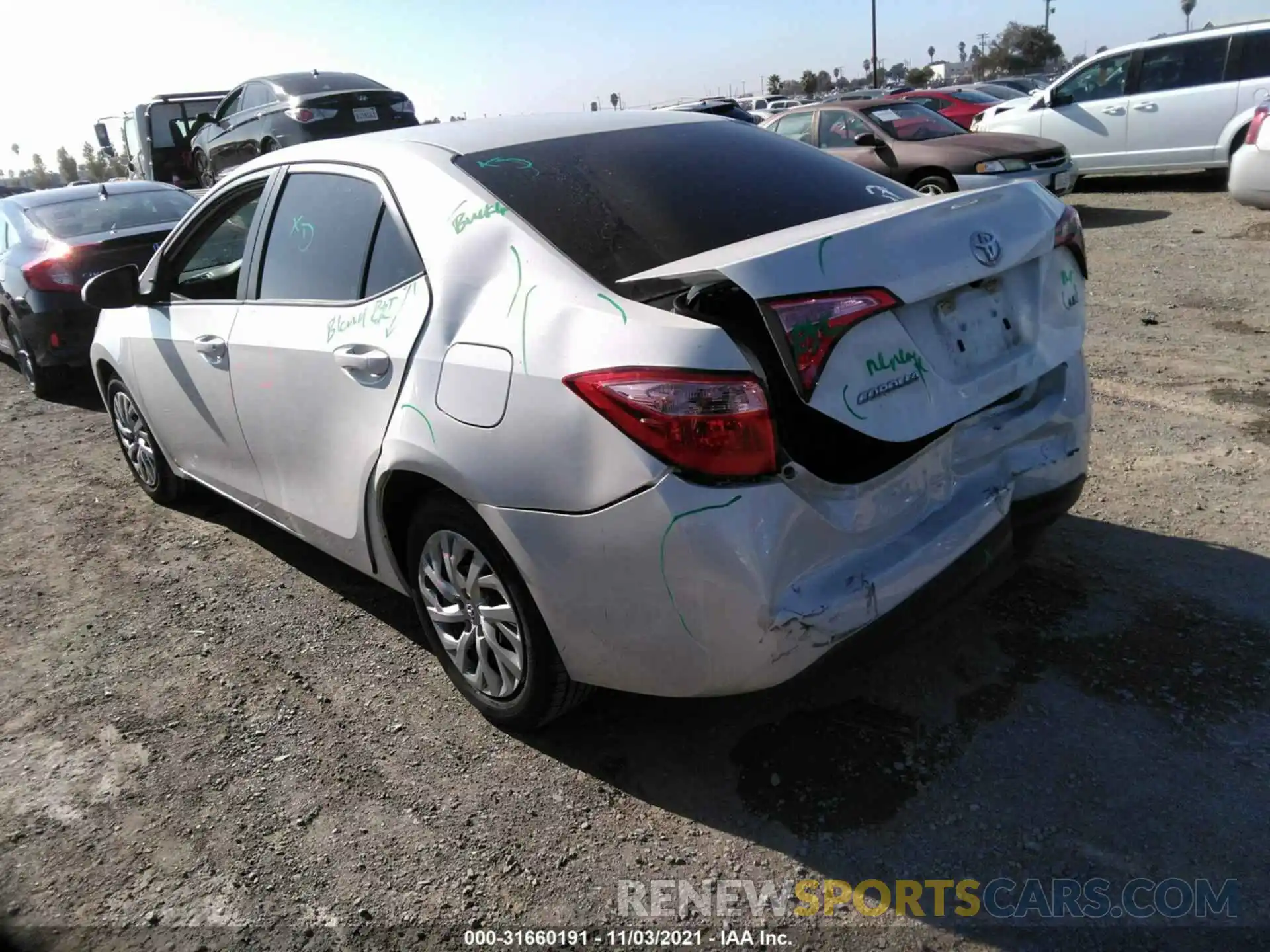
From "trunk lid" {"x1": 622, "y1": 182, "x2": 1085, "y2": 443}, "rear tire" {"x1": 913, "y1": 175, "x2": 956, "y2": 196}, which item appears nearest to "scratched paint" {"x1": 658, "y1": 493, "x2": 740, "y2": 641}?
"trunk lid" {"x1": 622, "y1": 182, "x2": 1085, "y2": 443}

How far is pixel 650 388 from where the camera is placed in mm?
2342

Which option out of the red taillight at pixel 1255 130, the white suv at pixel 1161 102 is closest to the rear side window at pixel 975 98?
the white suv at pixel 1161 102

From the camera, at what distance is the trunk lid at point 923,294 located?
2.36 metres

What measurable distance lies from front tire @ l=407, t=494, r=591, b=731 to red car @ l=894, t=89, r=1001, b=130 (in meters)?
16.0

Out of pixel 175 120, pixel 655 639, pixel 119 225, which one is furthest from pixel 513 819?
pixel 175 120

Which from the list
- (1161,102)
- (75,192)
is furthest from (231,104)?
(1161,102)

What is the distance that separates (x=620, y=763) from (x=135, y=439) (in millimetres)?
3639

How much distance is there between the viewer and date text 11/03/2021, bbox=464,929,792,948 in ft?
7.65

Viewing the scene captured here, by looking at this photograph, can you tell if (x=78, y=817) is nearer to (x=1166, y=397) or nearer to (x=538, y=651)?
(x=538, y=651)

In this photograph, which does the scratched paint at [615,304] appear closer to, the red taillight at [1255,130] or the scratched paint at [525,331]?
the scratched paint at [525,331]

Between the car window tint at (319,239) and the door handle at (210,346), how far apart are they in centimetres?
31

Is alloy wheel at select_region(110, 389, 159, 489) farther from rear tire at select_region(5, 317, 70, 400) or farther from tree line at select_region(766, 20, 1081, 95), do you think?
tree line at select_region(766, 20, 1081, 95)

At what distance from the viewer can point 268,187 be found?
3.84 metres

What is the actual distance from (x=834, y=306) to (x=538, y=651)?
1230 millimetres
